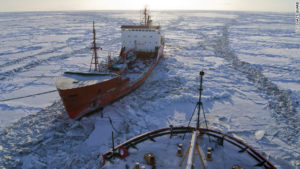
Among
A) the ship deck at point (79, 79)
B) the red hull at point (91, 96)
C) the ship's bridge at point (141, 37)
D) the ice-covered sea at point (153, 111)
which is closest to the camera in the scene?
the ice-covered sea at point (153, 111)

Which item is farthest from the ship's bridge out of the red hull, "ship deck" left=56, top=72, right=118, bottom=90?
"ship deck" left=56, top=72, right=118, bottom=90

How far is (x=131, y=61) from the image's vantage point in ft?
42.9

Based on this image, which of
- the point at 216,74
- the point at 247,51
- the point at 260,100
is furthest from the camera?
the point at 247,51

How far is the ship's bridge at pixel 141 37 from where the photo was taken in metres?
14.7

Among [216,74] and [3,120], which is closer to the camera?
[3,120]

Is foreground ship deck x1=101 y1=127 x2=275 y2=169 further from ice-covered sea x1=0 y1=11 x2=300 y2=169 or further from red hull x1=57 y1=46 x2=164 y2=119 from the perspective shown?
red hull x1=57 y1=46 x2=164 y2=119

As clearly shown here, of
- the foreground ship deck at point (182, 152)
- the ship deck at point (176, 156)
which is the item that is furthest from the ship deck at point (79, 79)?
the ship deck at point (176, 156)

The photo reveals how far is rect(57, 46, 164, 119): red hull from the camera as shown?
22.3 ft

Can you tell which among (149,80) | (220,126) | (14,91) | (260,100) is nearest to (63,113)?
(14,91)

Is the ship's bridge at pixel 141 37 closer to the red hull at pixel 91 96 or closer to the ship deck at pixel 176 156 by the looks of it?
the red hull at pixel 91 96

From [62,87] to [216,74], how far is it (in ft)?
31.0

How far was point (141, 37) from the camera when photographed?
588 inches

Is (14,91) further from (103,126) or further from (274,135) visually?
(274,135)

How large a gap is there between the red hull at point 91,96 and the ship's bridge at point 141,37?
6.79m
